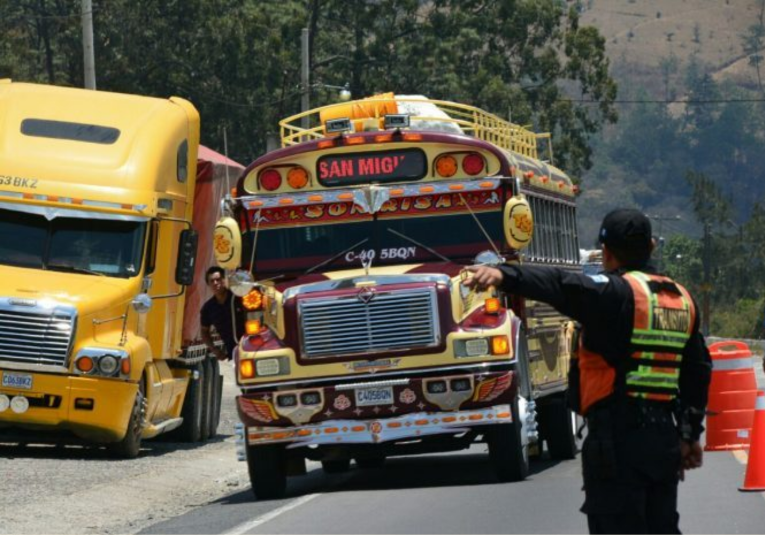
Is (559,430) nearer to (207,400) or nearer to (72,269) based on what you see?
(72,269)

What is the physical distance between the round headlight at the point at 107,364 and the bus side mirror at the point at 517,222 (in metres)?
5.15

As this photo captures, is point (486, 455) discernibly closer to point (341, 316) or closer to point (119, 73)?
point (341, 316)

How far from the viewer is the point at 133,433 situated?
751 inches

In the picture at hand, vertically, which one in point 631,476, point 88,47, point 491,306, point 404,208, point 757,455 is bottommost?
point 757,455

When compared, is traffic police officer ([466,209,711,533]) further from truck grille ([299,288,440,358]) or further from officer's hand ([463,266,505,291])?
truck grille ([299,288,440,358])

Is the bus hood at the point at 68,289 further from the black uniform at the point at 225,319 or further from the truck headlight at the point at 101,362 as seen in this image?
the black uniform at the point at 225,319

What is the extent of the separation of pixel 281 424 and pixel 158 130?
19.4 ft

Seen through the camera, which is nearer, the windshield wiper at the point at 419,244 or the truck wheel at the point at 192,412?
the windshield wiper at the point at 419,244

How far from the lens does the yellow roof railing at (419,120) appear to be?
658 inches

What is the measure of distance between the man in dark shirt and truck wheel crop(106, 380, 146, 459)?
9.90 feet

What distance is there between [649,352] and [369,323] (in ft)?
24.3

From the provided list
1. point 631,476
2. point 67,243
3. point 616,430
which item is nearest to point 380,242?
point 67,243

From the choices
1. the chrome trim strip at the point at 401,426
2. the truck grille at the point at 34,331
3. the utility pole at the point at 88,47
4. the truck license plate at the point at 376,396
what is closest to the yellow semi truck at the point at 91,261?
Result: the truck grille at the point at 34,331

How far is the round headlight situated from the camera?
18.4 m
